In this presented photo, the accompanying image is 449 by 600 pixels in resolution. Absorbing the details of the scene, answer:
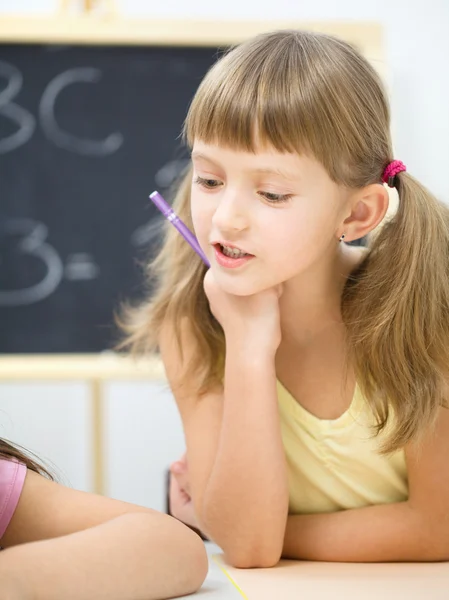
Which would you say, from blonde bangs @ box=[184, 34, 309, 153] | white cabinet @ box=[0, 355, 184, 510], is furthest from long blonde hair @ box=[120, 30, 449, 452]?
white cabinet @ box=[0, 355, 184, 510]

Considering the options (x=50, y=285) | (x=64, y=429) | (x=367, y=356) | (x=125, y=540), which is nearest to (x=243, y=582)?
(x=125, y=540)

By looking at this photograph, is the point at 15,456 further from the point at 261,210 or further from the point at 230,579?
the point at 261,210

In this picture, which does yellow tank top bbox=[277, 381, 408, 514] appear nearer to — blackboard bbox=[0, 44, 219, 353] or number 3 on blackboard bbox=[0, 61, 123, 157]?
blackboard bbox=[0, 44, 219, 353]

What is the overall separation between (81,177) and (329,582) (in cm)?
169

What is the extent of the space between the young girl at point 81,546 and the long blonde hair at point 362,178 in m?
0.34

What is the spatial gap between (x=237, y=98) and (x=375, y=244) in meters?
0.30

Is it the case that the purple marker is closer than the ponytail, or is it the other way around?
the ponytail

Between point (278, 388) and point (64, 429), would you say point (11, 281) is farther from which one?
point (278, 388)

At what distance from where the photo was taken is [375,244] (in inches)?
45.4

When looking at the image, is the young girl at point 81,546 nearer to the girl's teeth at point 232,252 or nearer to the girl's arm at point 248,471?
the girl's arm at point 248,471

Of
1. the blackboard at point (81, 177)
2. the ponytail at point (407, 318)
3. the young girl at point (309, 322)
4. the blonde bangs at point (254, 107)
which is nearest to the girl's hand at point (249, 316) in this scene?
the young girl at point (309, 322)

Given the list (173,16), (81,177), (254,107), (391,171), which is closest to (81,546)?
(254,107)

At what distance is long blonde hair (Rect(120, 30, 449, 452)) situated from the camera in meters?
0.96

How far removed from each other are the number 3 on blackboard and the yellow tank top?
1.42 metres
